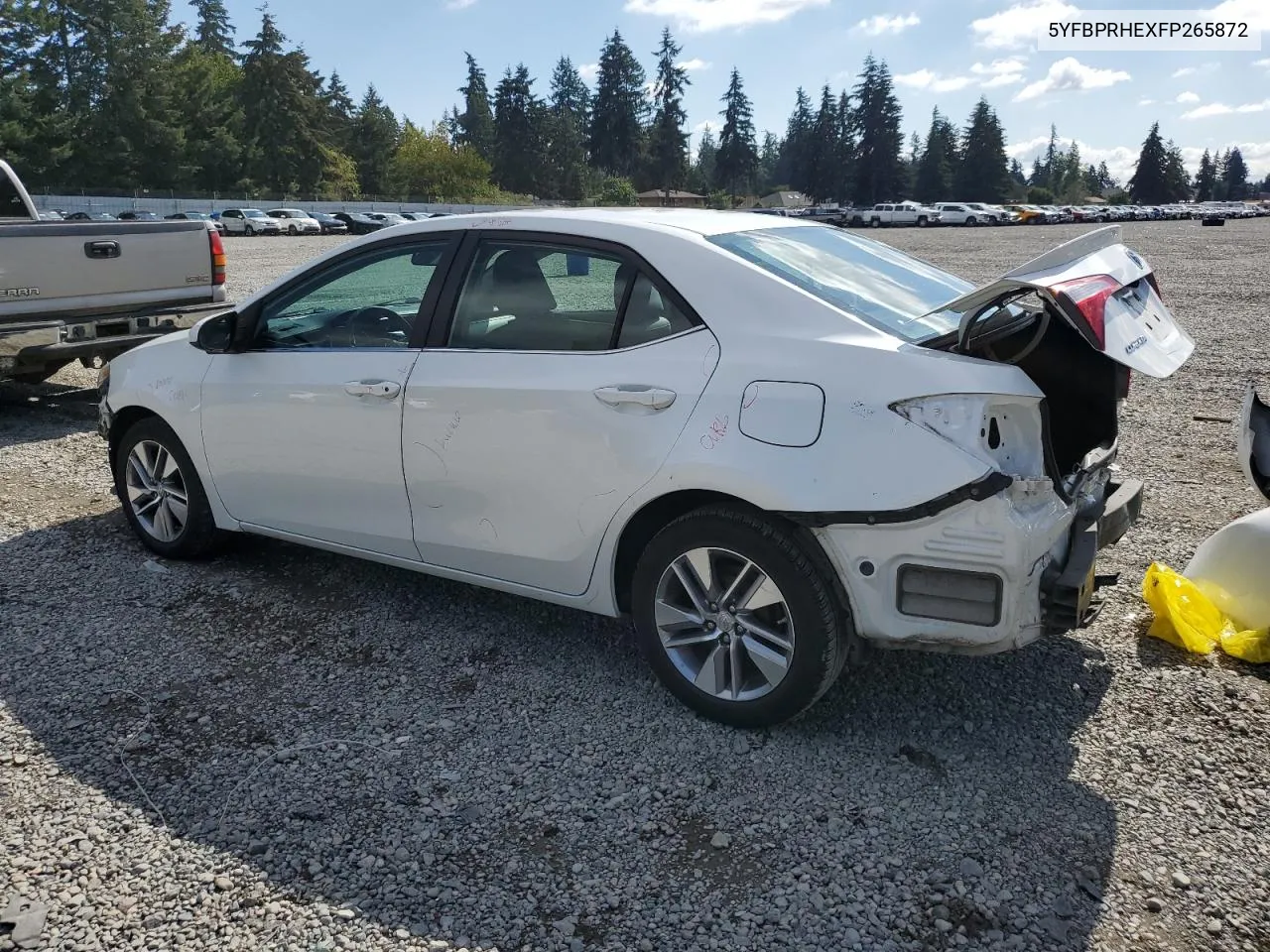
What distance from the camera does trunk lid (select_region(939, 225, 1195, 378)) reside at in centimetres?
293

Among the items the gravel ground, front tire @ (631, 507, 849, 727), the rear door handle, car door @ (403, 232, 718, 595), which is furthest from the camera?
the rear door handle

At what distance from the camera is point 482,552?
3873 mm

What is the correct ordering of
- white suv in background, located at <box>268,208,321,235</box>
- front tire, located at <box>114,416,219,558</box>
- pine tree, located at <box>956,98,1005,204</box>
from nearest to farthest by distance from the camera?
front tire, located at <box>114,416,219,558</box> → white suv in background, located at <box>268,208,321,235</box> → pine tree, located at <box>956,98,1005,204</box>

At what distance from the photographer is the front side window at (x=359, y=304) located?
4.11 metres

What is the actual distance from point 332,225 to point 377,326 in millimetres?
59250

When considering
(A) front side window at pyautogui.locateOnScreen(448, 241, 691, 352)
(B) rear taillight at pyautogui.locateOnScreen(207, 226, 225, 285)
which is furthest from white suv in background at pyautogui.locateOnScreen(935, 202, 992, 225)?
(A) front side window at pyautogui.locateOnScreen(448, 241, 691, 352)

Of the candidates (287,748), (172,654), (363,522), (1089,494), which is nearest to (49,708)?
(172,654)

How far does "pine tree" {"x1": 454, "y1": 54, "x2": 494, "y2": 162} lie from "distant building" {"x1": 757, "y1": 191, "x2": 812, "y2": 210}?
30986 millimetres

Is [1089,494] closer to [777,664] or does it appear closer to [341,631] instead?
[777,664]

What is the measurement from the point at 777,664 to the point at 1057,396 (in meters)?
1.39

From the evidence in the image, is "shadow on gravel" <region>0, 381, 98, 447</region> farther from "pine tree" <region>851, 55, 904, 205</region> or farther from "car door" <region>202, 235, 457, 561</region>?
"pine tree" <region>851, 55, 904, 205</region>

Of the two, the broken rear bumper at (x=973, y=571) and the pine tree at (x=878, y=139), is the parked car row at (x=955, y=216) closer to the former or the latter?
the pine tree at (x=878, y=139)

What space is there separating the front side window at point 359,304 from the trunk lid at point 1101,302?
82.0 inches

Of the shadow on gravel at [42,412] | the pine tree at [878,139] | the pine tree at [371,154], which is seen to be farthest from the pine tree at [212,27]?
the shadow on gravel at [42,412]
